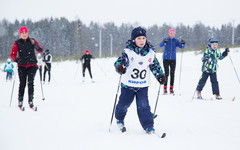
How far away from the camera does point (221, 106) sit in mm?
4508

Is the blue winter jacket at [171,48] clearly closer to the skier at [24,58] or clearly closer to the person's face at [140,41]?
the person's face at [140,41]

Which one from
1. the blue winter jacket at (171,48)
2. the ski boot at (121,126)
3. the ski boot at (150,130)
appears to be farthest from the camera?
the blue winter jacket at (171,48)

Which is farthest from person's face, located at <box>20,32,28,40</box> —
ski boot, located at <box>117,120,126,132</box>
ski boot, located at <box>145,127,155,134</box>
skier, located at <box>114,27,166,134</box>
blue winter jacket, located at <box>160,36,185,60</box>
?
blue winter jacket, located at <box>160,36,185,60</box>

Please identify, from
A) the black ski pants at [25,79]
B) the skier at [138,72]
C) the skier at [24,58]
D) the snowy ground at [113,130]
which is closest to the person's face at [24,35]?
the skier at [24,58]

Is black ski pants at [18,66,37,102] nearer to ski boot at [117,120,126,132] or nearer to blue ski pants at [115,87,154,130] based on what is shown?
ski boot at [117,120,126,132]

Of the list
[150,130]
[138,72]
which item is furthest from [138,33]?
[150,130]

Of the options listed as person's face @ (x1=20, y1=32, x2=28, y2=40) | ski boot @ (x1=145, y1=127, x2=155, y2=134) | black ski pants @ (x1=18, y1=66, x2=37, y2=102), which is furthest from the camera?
black ski pants @ (x1=18, y1=66, x2=37, y2=102)

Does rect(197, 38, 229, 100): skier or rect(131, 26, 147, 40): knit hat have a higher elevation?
rect(131, 26, 147, 40): knit hat

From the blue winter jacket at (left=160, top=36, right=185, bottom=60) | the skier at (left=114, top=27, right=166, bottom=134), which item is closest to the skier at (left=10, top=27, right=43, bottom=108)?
the skier at (left=114, top=27, right=166, bottom=134)

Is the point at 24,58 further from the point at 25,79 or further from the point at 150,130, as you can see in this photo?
the point at 150,130

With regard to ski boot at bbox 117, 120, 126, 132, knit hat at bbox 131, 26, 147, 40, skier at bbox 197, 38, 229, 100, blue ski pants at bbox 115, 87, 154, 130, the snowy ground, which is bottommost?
the snowy ground

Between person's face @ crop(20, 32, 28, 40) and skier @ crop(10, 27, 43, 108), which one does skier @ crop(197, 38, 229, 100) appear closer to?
skier @ crop(10, 27, 43, 108)

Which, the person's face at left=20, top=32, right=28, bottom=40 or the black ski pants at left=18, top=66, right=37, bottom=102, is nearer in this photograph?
the person's face at left=20, top=32, right=28, bottom=40

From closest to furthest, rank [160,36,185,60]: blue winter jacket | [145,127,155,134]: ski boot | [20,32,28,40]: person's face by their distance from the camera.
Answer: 1. [145,127,155,134]: ski boot
2. [20,32,28,40]: person's face
3. [160,36,185,60]: blue winter jacket
